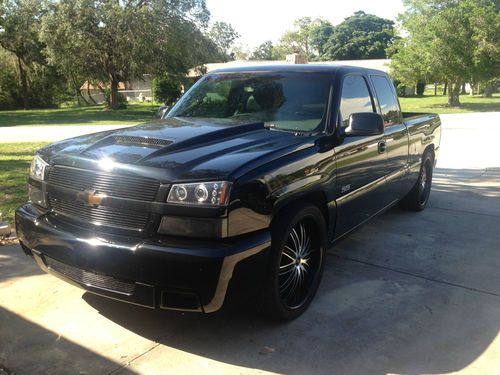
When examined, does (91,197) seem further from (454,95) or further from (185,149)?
(454,95)

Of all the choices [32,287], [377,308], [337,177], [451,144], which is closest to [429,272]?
[377,308]

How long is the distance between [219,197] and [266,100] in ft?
5.81

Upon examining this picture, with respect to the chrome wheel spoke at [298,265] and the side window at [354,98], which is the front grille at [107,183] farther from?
the side window at [354,98]

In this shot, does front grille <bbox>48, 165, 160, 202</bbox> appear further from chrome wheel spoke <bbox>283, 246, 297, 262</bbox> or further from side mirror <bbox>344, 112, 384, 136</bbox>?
side mirror <bbox>344, 112, 384, 136</bbox>

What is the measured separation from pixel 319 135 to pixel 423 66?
27.0m

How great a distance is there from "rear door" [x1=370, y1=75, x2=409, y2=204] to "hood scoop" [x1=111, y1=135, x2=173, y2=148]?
2.56 metres

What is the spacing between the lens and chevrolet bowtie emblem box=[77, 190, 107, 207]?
3.05m

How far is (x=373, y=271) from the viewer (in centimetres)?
454

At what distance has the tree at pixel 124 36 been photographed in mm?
28348

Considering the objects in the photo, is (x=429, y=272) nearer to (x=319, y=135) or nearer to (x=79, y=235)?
(x=319, y=135)

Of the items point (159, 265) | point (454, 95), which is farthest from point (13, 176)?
point (454, 95)

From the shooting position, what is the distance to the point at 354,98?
14.9ft

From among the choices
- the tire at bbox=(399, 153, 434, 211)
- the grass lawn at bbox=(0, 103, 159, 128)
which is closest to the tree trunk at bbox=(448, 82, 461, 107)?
the grass lawn at bbox=(0, 103, 159, 128)

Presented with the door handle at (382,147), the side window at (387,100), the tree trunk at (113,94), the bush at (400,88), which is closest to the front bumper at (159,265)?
the door handle at (382,147)
